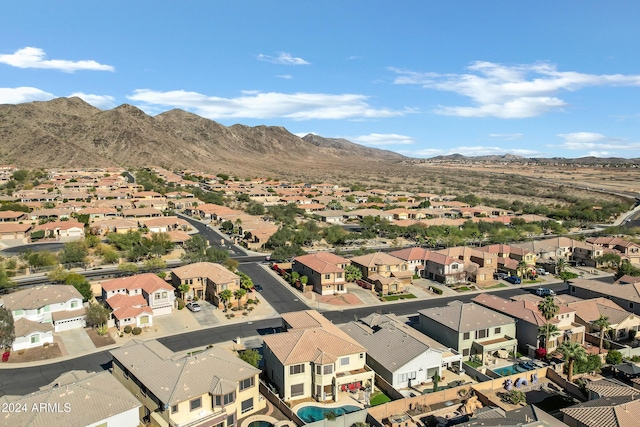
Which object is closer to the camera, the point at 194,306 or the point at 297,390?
the point at 297,390

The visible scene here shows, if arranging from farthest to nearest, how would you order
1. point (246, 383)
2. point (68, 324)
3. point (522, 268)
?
point (522, 268) → point (68, 324) → point (246, 383)

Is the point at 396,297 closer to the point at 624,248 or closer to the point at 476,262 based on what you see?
the point at 476,262

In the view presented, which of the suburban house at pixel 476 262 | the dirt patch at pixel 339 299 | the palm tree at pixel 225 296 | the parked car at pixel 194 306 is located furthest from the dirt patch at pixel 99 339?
the suburban house at pixel 476 262

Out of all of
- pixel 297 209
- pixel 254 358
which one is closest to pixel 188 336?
pixel 254 358

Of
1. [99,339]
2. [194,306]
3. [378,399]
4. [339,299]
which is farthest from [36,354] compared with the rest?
[339,299]

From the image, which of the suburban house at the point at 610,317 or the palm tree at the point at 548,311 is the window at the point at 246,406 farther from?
the suburban house at the point at 610,317

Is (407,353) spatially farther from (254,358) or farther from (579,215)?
(579,215)

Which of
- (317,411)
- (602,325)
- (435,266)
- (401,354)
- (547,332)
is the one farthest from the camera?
(435,266)
